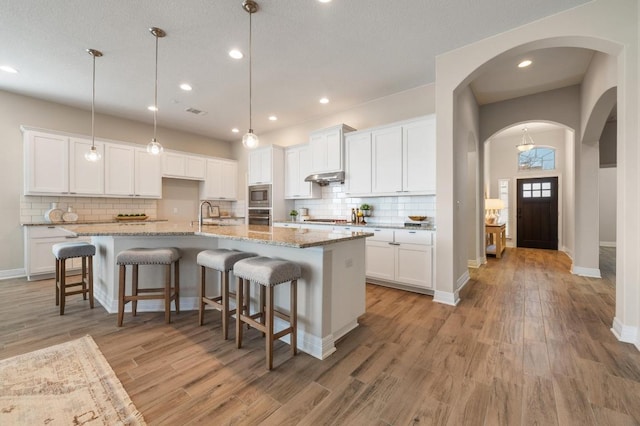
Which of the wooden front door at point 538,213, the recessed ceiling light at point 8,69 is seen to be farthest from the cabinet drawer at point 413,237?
the wooden front door at point 538,213

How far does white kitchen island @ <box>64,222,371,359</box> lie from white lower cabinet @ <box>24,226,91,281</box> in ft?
6.69

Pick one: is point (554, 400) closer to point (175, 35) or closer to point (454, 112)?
point (454, 112)

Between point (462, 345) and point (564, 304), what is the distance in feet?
6.42

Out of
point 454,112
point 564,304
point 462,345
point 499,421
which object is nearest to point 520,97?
point 454,112

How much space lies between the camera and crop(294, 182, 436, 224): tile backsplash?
170 inches

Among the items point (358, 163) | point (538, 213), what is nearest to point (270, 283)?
point (358, 163)

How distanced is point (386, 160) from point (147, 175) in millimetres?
4703

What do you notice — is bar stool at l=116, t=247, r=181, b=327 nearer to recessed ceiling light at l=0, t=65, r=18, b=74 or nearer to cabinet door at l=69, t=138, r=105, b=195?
cabinet door at l=69, t=138, r=105, b=195

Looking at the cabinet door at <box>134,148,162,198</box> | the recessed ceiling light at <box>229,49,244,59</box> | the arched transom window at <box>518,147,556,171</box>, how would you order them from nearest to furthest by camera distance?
1. the recessed ceiling light at <box>229,49,244,59</box>
2. the cabinet door at <box>134,148,162,198</box>
3. the arched transom window at <box>518,147,556,171</box>

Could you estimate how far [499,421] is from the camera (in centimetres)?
148

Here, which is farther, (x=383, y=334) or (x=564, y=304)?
(x=564, y=304)

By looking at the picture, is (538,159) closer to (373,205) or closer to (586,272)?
(586,272)

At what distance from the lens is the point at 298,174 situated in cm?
562

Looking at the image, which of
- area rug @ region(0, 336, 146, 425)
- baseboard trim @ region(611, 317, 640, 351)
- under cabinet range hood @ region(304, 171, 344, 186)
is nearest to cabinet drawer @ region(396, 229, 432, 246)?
under cabinet range hood @ region(304, 171, 344, 186)
